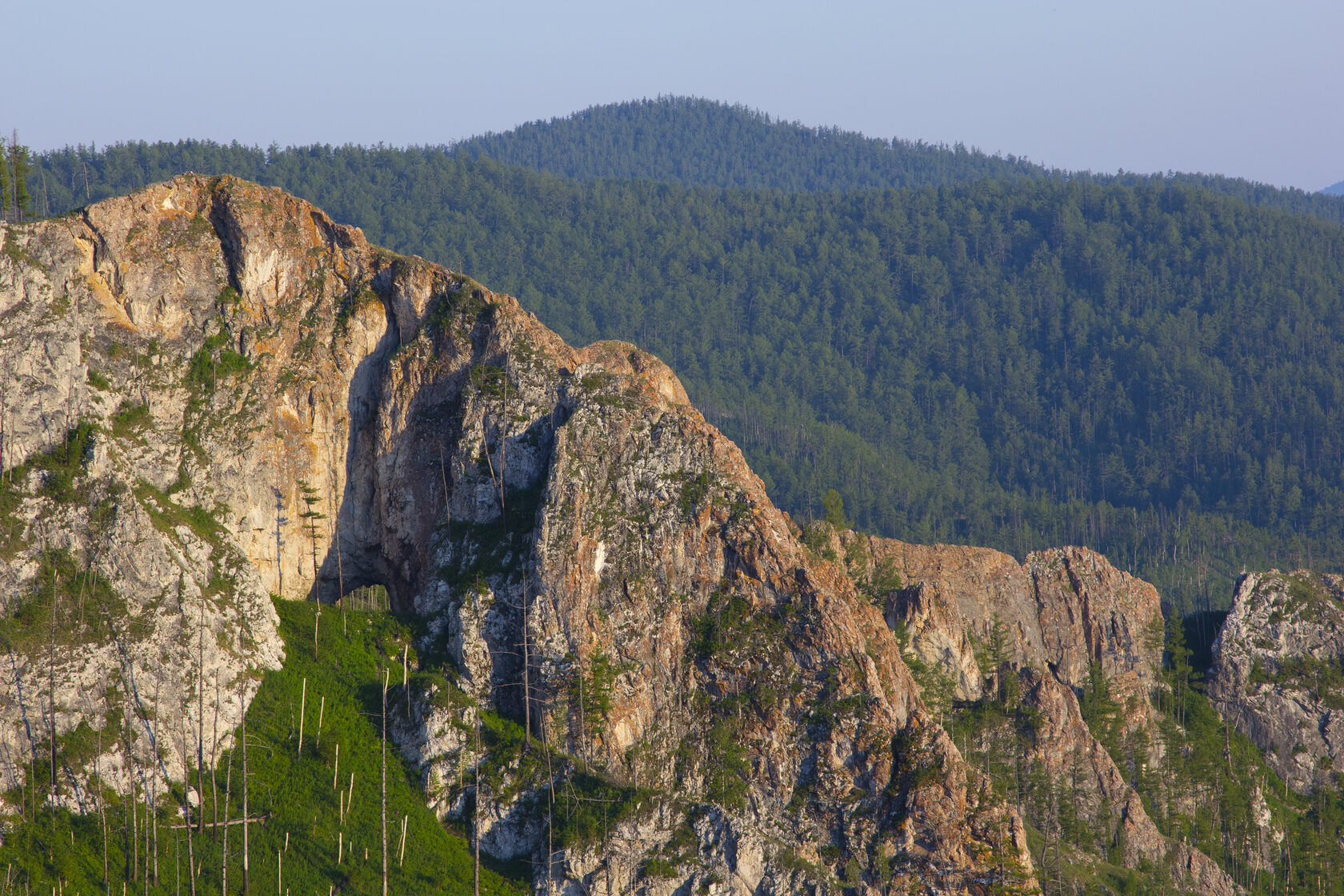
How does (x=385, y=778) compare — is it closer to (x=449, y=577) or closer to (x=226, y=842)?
(x=226, y=842)

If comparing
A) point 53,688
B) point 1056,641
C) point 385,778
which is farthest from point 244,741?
point 1056,641

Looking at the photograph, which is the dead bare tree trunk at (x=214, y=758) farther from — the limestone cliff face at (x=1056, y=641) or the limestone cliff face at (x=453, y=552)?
the limestone cliff face at (x=1056, y=641)

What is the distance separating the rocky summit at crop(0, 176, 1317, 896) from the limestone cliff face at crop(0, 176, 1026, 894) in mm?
236

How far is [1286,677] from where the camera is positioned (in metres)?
140

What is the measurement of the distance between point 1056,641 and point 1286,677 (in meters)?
25.8

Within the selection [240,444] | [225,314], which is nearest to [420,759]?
[240,444]

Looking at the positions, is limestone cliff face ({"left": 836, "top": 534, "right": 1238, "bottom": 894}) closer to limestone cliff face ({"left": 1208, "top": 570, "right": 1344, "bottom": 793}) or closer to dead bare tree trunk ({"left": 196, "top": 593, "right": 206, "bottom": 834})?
limestone cliff face ({"left": 1208, "top": 570, "right": 1344, "bottom": 793})

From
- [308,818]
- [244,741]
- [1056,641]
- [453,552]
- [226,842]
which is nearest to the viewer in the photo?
[226,842]

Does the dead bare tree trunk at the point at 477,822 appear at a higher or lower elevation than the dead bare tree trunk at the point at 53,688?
lower

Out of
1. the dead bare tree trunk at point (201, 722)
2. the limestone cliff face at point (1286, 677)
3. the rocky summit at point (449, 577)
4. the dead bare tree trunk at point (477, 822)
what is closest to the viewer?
the dead bare tree trunk at point (201, 722)

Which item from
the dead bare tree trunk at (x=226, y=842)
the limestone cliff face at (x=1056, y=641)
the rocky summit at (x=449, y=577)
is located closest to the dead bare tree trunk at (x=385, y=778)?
the rocky summit at (x=449, y=577)

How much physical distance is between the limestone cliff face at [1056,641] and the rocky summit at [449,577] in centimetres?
229

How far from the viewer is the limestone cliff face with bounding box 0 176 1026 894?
90.4 meters

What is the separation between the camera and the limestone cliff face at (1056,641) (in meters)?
119
